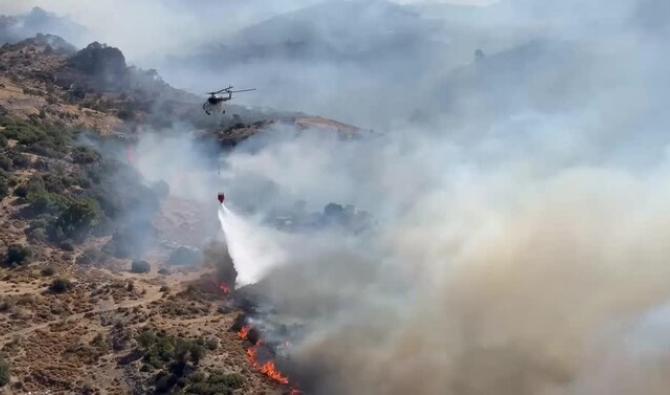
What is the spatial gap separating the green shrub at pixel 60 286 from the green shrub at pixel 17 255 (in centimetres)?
415

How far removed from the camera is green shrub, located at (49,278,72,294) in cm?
4841

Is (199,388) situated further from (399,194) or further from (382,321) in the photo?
(399,194)

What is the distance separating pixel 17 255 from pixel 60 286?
546 centimetres

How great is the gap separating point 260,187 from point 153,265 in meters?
20.2

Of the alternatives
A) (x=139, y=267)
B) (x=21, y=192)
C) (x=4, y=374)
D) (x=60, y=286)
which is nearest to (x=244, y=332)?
(x=60, y=286)

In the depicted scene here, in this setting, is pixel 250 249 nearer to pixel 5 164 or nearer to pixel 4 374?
pixel 5 164

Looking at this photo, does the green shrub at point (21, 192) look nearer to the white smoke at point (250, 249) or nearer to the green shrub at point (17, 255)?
the green shrub at point (17, 255)

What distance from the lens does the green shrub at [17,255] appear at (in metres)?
51.2

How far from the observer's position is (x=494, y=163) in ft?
219

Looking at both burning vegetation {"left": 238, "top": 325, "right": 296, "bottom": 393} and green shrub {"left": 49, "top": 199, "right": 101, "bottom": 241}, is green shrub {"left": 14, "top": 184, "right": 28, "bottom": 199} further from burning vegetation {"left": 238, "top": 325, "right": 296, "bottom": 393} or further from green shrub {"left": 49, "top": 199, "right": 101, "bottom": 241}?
burning vegetation {"left": 238, "top": 325, "right": 296, "bottom": 393}

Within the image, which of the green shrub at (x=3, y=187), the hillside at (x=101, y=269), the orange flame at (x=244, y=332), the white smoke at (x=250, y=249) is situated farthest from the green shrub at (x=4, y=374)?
the green shrub at (x=3, y=187)

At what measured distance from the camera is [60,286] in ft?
159

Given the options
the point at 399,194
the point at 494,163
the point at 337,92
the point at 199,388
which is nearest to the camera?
the point at 199,388

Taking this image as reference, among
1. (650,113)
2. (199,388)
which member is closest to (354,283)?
(199,388)
